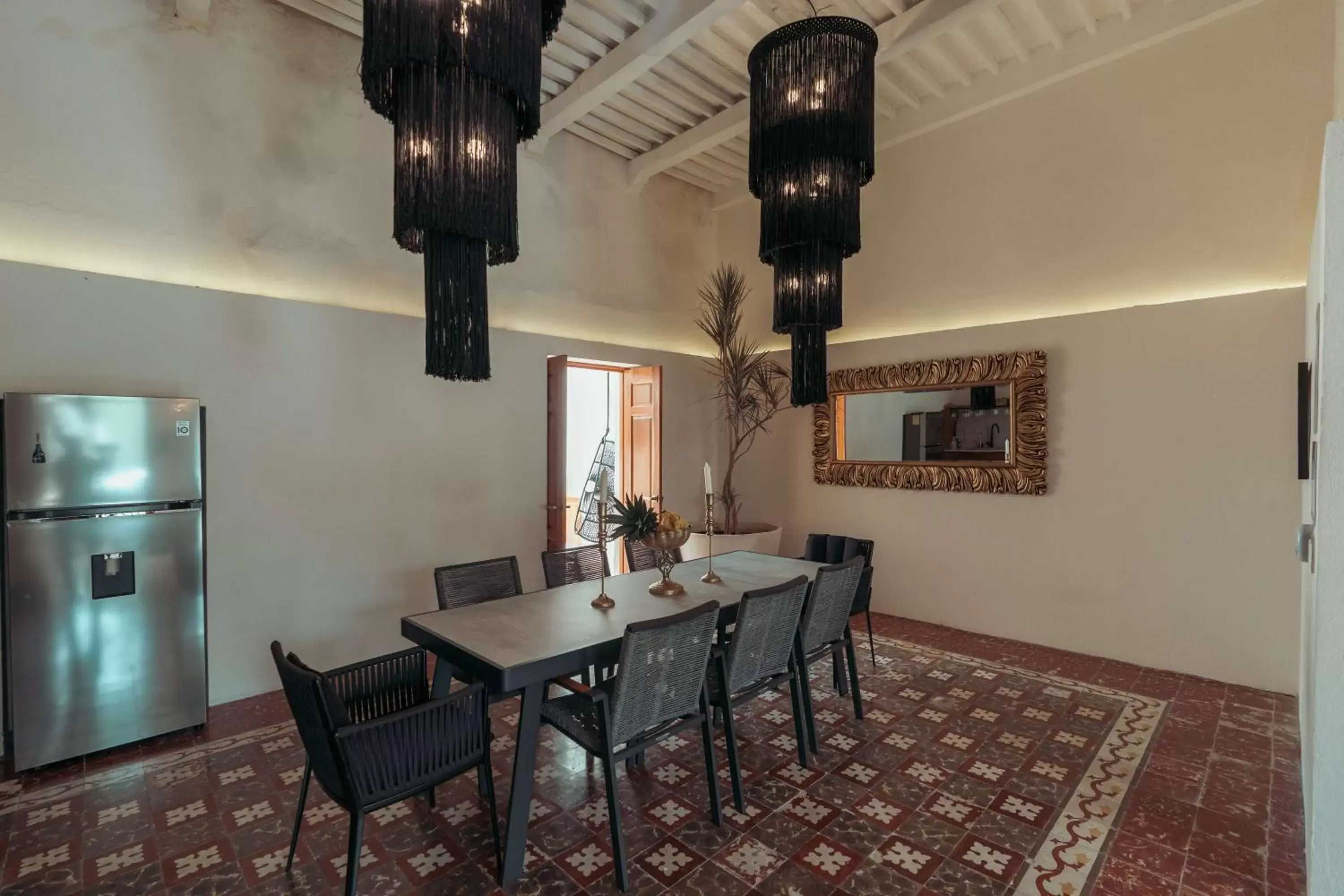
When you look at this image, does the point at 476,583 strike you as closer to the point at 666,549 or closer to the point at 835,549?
the point at 666,549

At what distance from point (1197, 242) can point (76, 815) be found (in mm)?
6087

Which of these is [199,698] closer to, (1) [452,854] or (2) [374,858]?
(2) [374,858]

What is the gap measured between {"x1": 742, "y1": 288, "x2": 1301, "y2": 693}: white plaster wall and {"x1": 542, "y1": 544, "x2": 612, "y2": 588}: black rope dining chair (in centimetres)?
261

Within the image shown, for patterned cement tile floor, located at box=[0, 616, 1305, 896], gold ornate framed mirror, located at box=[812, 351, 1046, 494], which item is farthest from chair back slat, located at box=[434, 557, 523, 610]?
gold ornate framed mirror, located at box=[812, 351, 1046, 494]

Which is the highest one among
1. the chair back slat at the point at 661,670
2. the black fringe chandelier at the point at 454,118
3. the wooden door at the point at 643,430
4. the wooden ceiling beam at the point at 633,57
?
the wooden ceiling beam at the point at 633,57

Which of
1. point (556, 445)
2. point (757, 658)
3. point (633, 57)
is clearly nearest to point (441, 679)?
point (757, 658)

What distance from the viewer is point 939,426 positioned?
470cm

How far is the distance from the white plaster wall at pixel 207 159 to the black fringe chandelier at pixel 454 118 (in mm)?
1883

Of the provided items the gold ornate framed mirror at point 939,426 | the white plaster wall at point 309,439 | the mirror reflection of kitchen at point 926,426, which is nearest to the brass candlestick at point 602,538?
the white plaster wall at point 309,439

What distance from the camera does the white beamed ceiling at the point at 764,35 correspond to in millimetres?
3633

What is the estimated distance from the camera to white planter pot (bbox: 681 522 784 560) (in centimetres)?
519

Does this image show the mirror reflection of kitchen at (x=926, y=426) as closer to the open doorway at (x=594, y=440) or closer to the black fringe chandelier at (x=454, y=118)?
the open doorway at (x=594, y=440)

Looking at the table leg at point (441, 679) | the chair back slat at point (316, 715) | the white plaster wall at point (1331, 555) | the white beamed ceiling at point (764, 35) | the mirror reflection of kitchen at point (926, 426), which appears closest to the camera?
the white plaster wall at point (1331, 555)

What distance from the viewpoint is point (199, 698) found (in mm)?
3006
